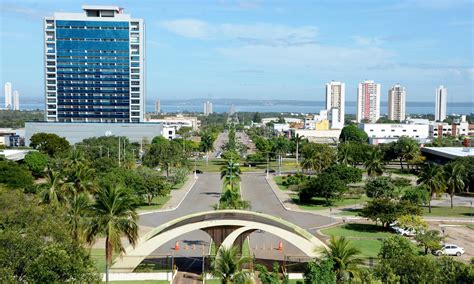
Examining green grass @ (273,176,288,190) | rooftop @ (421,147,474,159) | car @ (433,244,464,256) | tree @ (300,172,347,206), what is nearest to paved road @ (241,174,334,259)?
green grass @ (273,176,288,190)

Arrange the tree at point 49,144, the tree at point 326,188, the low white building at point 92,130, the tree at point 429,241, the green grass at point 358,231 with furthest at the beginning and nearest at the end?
1. the low white building at point 92,130
2. the tree at point 49,144
3. the tree at point 326,188
4. the green grass at point 358,231
5. the tree at point 429,241

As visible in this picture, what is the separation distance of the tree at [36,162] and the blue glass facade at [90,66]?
39933 millimetres

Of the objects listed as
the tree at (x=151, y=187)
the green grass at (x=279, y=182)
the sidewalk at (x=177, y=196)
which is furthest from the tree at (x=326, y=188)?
the tree at (x=151, y=187)

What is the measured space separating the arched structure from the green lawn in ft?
23.5

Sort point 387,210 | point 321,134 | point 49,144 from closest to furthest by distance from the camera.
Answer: point 387,210
point 49,144
point 321,134

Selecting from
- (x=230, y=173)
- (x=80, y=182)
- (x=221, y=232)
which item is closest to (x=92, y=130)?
(x=230, y=173)

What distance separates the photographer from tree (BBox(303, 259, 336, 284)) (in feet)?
73.9

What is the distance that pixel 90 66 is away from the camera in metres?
106

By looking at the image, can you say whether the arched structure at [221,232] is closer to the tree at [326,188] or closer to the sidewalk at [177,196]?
the sidewalk at [177,196]

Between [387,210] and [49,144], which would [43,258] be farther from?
[49,144]

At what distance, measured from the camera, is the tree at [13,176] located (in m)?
50.6

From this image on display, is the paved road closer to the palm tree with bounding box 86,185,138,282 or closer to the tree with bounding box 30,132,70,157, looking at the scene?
the palm tree with bounding box 86,185,138,282

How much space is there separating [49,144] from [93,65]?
29.2 m

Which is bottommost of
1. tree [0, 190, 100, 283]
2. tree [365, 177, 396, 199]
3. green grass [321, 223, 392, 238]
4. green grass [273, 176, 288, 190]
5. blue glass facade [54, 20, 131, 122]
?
green grass [273, 176, 288, 190]
